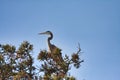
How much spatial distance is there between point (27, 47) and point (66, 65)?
3.58 meters

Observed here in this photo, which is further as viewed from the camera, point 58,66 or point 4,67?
point 4,67

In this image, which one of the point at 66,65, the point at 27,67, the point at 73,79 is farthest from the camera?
the point at 27,67

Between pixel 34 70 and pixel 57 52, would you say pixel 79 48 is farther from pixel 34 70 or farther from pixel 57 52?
pixel 34 70

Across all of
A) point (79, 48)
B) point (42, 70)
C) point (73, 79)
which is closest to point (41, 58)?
point (42, 70)

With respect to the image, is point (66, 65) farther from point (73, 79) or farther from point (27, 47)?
point (27, 47)

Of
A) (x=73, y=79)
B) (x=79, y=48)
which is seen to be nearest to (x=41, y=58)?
(x=79, y=48)

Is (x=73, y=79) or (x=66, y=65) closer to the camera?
(x=73, y=79)

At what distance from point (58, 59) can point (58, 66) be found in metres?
0.66

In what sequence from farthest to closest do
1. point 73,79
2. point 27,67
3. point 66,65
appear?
point 27,67, point 66,65, point 73,79

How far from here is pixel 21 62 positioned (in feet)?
74.5

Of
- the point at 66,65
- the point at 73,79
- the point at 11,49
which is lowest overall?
the point at 73,79

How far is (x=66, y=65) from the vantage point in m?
20.8

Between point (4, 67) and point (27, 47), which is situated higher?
point (27, 47)

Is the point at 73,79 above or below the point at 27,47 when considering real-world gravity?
below
